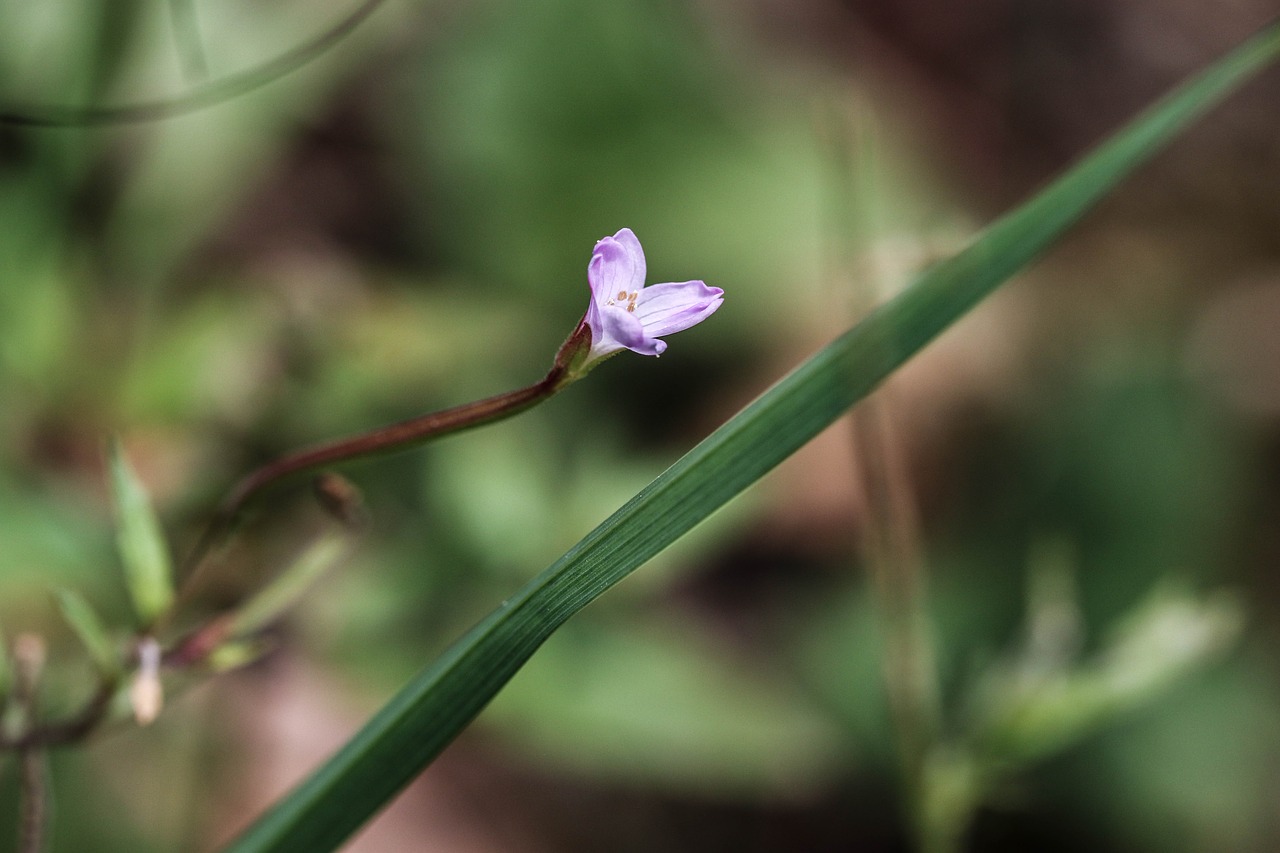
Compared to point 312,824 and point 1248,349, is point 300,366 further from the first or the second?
point 1248,349

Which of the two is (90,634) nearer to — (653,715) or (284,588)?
(284,588)

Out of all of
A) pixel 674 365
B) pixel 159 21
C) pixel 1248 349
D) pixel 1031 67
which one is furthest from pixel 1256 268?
pixel 159 21

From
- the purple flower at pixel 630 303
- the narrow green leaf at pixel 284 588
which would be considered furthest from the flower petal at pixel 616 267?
the narrow green leaf at pixel 284 588

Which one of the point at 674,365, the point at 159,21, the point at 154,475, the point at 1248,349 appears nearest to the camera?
the point at 154,475

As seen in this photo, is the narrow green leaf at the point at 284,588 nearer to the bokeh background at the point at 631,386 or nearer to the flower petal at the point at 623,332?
the flower petal at the point at 623,332

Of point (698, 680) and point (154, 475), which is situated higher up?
point (154, 475)

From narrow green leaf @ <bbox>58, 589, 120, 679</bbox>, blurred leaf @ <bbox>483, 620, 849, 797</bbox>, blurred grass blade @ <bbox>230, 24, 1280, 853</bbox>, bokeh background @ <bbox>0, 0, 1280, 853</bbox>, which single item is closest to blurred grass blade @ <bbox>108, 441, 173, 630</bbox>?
narrow green leaf @ <bbox>58, 589, 120, 679</bbox>
